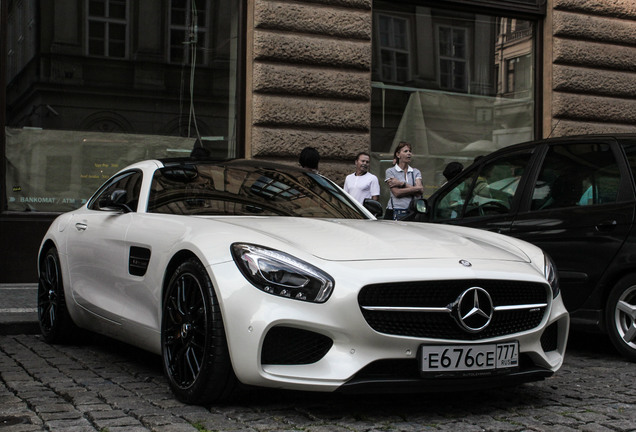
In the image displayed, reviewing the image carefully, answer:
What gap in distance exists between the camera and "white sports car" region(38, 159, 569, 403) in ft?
12.7

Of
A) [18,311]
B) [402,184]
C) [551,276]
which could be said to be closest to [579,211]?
[551,276]

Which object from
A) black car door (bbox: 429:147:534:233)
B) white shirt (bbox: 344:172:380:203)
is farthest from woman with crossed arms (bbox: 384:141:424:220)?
black car door (bbox: 429:147:534:233)

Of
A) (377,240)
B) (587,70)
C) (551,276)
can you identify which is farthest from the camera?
(587,70)

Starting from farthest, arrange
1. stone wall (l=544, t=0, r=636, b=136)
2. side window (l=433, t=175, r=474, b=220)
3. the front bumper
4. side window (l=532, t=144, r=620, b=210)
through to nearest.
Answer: stone wall (l=544, t=0, r=636, b=136)
side window (l=433, t=175, r=474, b=220)
side window (l=532, t=144, r=620, b=210)
the front bumper

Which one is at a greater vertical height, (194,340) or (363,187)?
(363,187)

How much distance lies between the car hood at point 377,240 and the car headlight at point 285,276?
0.13 m

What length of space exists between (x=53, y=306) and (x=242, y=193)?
1.98m

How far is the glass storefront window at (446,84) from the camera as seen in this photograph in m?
11.9

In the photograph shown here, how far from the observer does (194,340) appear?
422 cm

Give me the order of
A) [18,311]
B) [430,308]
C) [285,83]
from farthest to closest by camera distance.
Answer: [285,83]
[18,311]
[430,308]

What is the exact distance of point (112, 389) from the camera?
472 cm

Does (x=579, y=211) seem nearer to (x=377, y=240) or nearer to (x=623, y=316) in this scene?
(x=623, y=316)

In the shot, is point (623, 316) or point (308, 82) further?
point (308, 82)

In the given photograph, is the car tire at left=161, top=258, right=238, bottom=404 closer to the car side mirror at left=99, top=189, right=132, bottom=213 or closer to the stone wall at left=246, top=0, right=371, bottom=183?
the car side mirror at left=99, top=189, right=132, bottom=213
